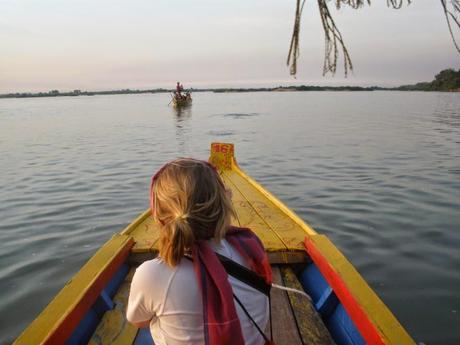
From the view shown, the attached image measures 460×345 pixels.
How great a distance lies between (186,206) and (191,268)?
0.27 metres

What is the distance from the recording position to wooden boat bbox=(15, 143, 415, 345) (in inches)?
94.9

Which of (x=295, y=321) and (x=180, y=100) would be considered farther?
(x=180, y=100)

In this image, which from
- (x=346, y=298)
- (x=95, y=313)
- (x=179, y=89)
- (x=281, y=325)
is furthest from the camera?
(x=179, y=89)

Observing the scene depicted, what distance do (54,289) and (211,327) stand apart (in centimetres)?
442

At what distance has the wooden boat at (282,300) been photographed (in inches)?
94.9

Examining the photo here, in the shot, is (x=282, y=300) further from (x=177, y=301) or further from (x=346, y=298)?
(x=177, y=301)

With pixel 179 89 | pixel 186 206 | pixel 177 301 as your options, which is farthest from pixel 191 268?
pixel 179 89

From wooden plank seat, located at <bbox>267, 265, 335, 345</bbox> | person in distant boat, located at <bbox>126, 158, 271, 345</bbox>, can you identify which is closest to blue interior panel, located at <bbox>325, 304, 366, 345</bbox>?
wooden plank seat, located at <bbox>267, 265, 335, 345</bbox>

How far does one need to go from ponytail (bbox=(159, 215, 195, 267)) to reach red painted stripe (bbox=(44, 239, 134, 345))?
1170 millimetres

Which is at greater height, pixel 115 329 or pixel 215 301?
pixel 215 301

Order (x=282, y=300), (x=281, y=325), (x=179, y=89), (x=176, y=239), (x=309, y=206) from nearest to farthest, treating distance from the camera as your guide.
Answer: (x=176, y=239) → (x=281, y=325) → (x=282, y=300) → (x=309, y=206) → (x=179, y=89)

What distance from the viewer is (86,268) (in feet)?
10.4

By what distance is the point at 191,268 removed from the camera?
5.29 ft

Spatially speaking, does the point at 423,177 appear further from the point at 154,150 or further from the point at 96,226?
the point at 154,150
